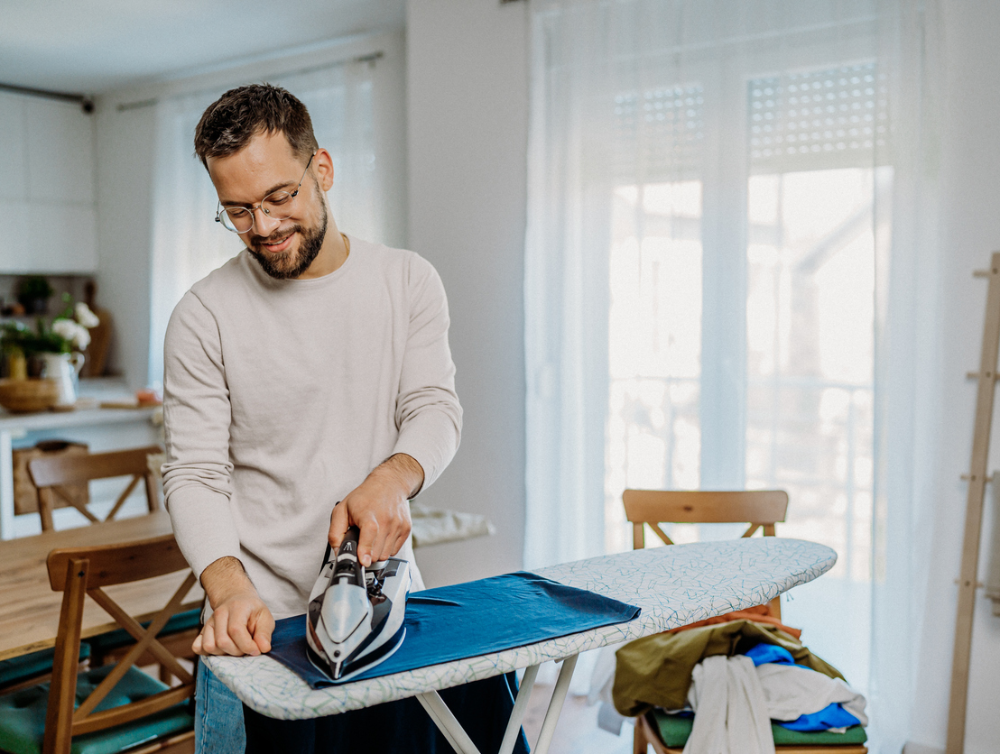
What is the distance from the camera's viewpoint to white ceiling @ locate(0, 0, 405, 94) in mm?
3406

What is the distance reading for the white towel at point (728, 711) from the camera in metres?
1.60

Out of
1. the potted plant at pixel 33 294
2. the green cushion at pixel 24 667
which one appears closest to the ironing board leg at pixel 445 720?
the green cushion at pixel 24 667

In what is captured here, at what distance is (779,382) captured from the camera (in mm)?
2531

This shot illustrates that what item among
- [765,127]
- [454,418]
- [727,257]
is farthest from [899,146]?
[454,418]

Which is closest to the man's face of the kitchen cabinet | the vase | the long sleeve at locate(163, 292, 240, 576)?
the long sleeve at locate(163, 292, 240, 576)

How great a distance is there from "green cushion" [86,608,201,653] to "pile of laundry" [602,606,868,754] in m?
1.18

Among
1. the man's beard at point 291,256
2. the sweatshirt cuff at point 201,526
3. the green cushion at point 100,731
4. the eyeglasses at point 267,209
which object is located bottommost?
the green cushion at point 100,731

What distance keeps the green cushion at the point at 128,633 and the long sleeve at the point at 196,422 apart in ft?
4.04

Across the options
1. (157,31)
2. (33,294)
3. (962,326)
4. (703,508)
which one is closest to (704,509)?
(703,508)

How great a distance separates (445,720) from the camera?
988 millimetres

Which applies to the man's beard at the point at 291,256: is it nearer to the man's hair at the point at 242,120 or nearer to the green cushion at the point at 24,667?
the man's hair at the point at 242,120

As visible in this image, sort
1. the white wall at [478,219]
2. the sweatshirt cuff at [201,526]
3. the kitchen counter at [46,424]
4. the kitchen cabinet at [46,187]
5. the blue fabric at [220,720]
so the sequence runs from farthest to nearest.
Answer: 1. the kitchen cabinet at [46,187]
2. the kitchen counter at [46,424]
3. the white wall at [478,219]
4. the blue fabric at [220,720]
5. the sweatshirt cuff at [201,526]

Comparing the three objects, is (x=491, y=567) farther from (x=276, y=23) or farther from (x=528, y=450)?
(x=276, y=23)

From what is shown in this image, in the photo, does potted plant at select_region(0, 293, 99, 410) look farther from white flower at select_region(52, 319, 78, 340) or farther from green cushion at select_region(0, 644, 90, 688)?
green cushion at select_region(0, 644, 90, 688)
